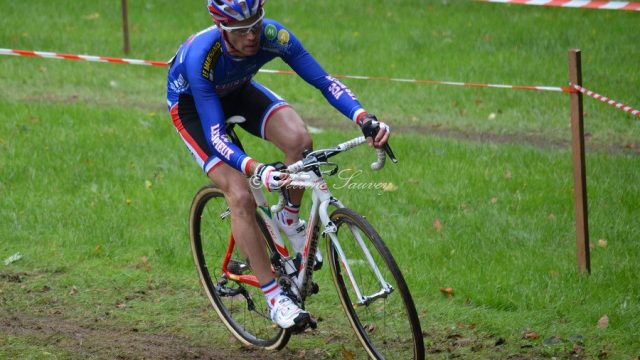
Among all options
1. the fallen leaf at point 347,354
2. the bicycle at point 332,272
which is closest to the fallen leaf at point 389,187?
the bicycle at point 332,272

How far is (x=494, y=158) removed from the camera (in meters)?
10.1

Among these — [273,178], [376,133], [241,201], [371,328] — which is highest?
[376,133]

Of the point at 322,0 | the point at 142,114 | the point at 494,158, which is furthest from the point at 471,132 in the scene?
the point at 322,0

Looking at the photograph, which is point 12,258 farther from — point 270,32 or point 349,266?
point 349,266

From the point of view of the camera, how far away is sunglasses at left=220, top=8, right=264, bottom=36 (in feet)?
18.2

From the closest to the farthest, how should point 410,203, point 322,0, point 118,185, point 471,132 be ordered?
point 410,203 → point 118,185 → point 471,132 → point 322,0

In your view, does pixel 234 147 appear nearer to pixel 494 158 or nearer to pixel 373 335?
pixel 373 335

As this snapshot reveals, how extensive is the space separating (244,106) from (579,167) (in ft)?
8.11

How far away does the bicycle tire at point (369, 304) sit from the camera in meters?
5.32

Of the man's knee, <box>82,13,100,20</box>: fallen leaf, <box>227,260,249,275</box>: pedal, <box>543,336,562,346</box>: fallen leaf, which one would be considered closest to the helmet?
the man's knee

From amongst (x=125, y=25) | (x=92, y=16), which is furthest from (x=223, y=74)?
(x=92, y=16)

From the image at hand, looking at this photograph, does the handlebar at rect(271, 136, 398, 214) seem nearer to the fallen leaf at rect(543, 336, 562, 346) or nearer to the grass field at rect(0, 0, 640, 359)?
the grass field at rect(0, 0, 640, 359)

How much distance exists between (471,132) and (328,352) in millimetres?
5888

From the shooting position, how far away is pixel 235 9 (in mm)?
5488
